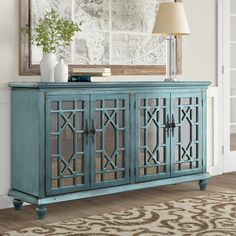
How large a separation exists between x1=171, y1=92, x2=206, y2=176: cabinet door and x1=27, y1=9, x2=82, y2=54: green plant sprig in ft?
3.21

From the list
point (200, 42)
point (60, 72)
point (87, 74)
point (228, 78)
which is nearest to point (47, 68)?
point (60, 72)

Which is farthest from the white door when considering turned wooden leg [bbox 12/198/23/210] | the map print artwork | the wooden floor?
turned wooden leg [bbox 12/198/23/210]

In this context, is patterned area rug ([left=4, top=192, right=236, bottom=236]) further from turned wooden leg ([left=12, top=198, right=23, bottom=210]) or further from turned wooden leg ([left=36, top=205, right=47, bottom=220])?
turned wooden leg ([left=12, top=198, right=23, bottom=210])

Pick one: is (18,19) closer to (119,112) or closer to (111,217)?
(119,112)

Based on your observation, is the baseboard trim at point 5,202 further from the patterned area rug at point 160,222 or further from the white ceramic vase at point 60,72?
the white ceramic vase at point 60,72

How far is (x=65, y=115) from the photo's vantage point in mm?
4207

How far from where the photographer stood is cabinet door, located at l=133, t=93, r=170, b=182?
465 cm

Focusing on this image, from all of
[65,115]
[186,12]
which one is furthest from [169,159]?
[186,12]

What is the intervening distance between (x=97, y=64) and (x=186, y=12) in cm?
120
